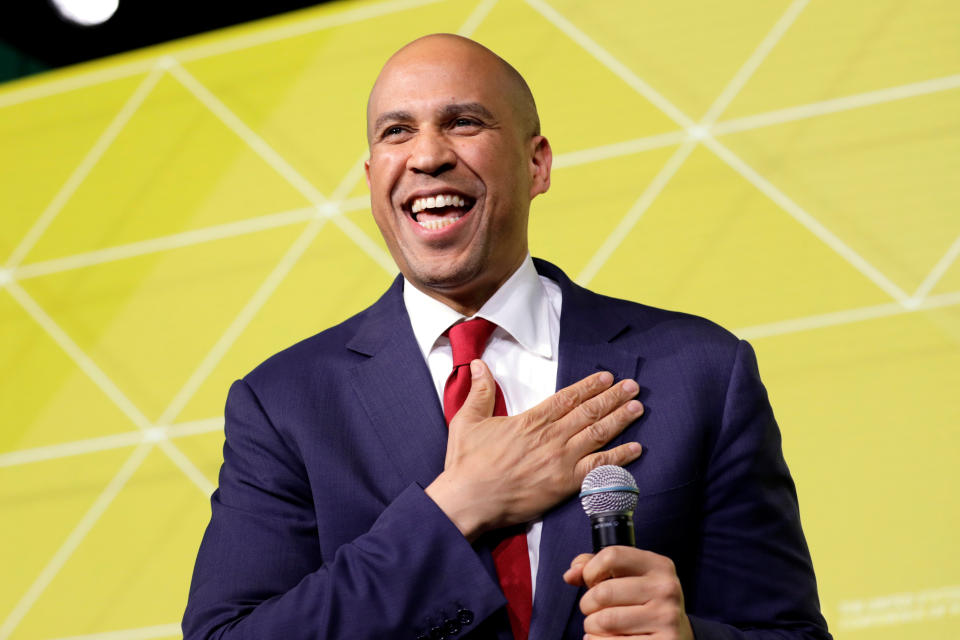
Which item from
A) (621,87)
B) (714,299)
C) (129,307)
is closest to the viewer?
(714,299)

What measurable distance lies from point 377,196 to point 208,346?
1.55 m

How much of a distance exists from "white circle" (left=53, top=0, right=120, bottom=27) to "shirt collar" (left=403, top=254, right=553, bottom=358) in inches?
89.6

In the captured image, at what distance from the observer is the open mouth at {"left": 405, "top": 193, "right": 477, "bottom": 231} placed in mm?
1859

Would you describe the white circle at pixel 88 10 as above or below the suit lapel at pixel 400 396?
above

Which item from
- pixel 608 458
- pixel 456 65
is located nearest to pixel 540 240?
pixel 456 65

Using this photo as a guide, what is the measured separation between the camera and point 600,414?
5.54 feet

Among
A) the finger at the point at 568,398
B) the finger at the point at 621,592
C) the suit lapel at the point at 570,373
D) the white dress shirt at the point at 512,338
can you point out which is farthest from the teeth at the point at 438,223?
the finger at the point at 621,592

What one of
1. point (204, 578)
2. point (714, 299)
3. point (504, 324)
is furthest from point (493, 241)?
point (714, 299)

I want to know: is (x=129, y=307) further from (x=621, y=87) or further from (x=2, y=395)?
(x=621, y=87)

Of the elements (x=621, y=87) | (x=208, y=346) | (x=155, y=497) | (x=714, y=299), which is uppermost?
(x=621, y=87)

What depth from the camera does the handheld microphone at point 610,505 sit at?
1.28 meters

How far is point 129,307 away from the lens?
11.3ft

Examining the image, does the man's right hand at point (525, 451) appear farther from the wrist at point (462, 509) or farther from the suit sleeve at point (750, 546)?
the suit sleeve at point (750, 546)

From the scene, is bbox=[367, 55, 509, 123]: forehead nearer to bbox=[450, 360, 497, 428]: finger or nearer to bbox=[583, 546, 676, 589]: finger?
bbox=[450, 360, 497, 428]: finger
